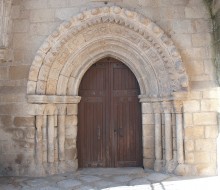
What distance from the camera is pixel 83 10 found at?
415 centimetres

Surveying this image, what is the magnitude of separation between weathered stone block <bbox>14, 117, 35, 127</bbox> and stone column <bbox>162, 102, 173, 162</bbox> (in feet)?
7.12

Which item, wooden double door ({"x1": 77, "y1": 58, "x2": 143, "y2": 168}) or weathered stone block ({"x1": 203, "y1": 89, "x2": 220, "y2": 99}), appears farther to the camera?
wooden double door ({"x1": 77, "y1": 58, "x2": 143, "y2": 168})

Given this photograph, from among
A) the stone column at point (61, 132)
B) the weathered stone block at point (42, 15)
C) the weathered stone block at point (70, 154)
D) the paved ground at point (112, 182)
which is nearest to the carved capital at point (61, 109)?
the stone column at point (61, 132)

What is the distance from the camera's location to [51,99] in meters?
4.03

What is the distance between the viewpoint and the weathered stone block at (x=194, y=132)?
389 centimetres

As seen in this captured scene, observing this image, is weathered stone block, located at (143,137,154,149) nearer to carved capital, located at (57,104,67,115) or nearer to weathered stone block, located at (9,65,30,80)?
carved capital, located at (57,104,67,115)

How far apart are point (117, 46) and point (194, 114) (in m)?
1.73

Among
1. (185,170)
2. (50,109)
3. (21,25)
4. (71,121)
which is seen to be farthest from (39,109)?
(185,170)

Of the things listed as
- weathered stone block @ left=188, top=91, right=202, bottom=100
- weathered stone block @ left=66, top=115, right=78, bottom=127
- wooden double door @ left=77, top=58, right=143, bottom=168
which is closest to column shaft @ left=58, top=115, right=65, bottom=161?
weathered stone block @ left=66, top=115, right=78, bottom=127

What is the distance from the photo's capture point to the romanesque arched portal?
396 centimetres

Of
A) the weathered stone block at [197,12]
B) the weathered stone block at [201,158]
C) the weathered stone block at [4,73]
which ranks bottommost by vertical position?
the weathered stone block at [201,158]

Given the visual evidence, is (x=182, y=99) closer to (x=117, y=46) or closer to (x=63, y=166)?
(x=117, y=46)

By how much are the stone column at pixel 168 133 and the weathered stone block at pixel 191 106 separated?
24cm

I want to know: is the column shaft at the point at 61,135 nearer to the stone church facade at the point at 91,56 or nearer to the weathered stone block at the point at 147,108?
the stone church facade at the point at 91,56
